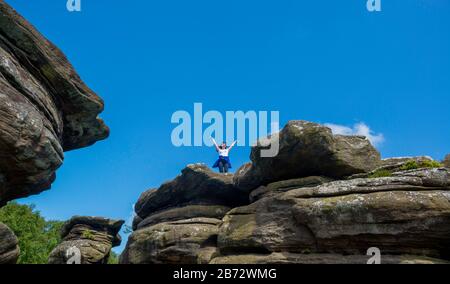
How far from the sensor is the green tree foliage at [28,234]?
6100 centimetres

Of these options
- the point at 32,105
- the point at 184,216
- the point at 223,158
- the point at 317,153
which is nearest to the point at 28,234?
the point at 184,216

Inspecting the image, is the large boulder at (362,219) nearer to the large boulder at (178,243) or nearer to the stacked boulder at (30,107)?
the large boulder at (178,243)

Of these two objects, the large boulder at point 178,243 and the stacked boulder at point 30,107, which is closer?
the stacked boulder at point 30,107

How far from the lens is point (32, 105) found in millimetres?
18234

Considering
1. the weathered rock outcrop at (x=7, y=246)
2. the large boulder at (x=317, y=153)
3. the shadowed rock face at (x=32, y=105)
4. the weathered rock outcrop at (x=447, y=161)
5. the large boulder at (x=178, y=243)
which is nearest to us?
the shadowed rock face at (x=32, y=105)

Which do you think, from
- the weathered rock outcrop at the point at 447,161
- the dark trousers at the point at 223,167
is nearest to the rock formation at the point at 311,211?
the weathered rock outcrop at the point at 447,161

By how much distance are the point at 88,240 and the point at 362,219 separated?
96.0 ft

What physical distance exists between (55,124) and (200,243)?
1316 centimetres

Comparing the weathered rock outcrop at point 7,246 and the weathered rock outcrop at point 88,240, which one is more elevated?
the weathered rock outcrop at point 88,240

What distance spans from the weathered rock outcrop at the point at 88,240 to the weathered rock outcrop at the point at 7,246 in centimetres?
1781

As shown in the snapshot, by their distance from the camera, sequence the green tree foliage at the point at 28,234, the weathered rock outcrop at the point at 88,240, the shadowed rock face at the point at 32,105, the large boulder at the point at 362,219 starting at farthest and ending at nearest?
the green tree foliage at the point at 28,234
the weathered rock outcrop at the point at 88,240
the large boulder at the point at 362,219
the shadowed rock face at the point at 32,105

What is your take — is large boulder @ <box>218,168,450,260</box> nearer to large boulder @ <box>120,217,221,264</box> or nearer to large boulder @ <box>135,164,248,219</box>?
large boulder @ <box>120,217,221,264</box>

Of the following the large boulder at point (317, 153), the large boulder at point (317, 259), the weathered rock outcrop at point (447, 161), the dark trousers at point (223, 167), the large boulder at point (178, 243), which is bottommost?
the large boulder at point (317, 259)
